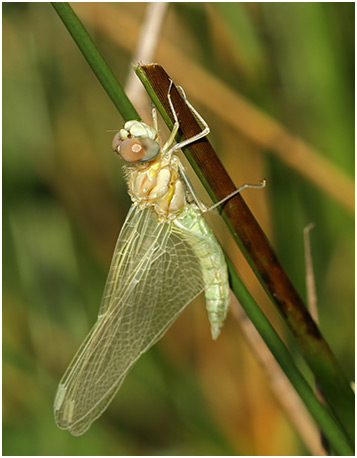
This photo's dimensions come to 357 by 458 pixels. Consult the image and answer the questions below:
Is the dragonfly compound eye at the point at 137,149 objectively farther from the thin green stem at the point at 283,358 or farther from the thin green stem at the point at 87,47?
the thin green stem at the point at 283,358

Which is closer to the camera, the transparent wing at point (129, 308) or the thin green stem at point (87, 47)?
the thin green stem at point (87, 47)

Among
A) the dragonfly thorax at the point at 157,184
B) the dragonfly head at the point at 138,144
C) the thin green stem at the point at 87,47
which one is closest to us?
the thin green stem at the point at 87,47

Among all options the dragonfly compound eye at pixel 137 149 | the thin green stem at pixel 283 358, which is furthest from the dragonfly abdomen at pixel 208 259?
the thin green stem at pixel 283 358

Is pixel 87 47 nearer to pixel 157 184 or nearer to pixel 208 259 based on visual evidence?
pixel 157 184

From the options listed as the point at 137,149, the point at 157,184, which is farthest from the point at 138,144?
the point at 157,184

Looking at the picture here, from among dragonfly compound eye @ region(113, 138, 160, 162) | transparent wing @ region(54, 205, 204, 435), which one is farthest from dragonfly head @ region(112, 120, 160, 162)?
transparent wing @ region(54, 205, 204, 435)

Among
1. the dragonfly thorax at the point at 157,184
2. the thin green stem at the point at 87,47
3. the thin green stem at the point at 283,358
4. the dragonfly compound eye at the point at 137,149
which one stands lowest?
the thin green stem at the point at 283,358
